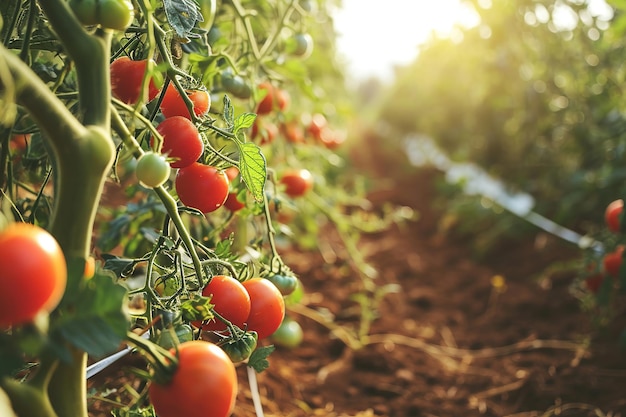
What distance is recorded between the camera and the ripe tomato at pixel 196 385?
574 millimetres

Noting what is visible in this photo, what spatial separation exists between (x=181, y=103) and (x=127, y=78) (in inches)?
3.3

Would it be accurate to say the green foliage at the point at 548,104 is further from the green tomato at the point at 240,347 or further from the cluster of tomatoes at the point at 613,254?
the green tomato at the point at 240,347

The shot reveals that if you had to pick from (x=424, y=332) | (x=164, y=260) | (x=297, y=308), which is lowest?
(x=164, y=260)

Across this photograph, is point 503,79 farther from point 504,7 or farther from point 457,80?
point 457,80

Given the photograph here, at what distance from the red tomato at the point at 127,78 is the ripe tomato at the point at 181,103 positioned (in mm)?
58

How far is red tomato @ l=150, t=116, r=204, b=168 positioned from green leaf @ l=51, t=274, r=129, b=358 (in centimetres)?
22

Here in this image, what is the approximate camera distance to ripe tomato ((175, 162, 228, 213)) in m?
0.75

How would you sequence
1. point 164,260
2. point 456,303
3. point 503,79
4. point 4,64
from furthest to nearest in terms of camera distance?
point 503,79 → point 456,303 → point 164,260 → point 4,64

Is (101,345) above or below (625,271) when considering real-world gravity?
below

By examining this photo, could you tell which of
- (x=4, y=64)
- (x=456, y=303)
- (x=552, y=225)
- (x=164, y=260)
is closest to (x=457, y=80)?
(x=552, y=225)

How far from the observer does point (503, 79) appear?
4.10m

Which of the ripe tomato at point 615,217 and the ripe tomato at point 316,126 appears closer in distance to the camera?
the ripe tomato at point 615,217

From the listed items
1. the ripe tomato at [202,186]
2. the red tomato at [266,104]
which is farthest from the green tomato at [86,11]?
the red tomato at [266,104]

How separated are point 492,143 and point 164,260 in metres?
3.90
